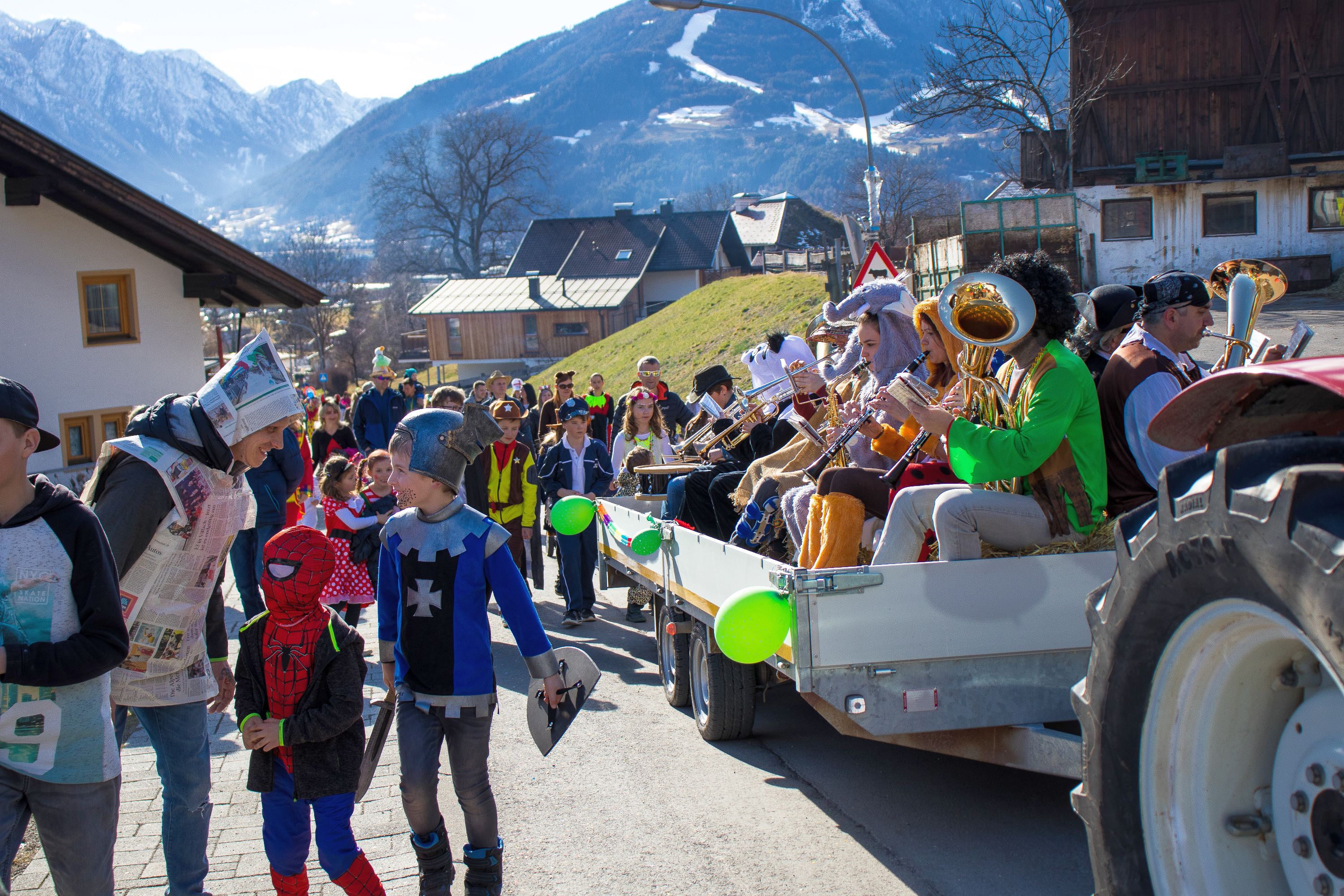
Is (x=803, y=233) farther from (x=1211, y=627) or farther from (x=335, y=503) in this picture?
(x=1211, y=627)

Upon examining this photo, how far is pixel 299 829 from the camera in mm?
3920

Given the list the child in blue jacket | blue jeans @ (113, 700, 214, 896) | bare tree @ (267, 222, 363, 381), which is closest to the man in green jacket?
blue jeans @ (113, 700, 214, 896)

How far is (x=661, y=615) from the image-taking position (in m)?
7.05

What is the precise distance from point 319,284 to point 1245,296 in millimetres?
79141

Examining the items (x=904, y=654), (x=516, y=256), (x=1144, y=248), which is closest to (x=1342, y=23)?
(x=1144, y=248)

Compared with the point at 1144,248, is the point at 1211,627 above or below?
below

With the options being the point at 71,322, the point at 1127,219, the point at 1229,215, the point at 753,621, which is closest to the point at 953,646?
the point at 753,621

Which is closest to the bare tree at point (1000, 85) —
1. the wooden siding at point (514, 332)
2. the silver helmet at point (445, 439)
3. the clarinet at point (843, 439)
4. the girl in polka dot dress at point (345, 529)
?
the girl in polka dot dress at point (345, 529)

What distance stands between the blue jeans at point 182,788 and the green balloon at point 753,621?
1908mm

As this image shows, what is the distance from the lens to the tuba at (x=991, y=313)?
4.46m

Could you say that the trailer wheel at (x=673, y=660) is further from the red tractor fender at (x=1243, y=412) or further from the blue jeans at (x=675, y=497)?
the red tractor fender at (x=1243, y=412)

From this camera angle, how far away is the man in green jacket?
4.44 m

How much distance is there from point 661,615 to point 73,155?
426 inches

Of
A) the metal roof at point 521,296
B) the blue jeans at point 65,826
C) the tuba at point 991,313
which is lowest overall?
the blue jeans at point 65,826
